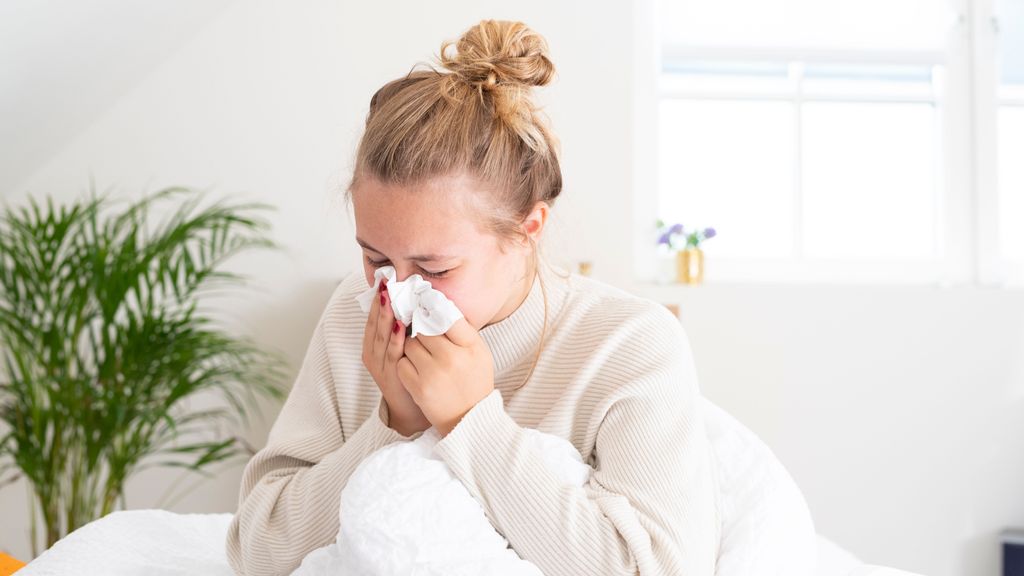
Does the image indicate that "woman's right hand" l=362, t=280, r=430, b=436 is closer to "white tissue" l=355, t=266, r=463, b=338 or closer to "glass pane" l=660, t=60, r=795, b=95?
"white tissue" l=355, t=266, r=463, b=338

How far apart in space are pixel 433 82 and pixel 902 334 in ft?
7.44

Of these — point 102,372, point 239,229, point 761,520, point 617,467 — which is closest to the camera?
point 617,467

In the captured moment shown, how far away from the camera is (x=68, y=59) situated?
2.60 metres

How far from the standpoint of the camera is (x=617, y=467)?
1.15m

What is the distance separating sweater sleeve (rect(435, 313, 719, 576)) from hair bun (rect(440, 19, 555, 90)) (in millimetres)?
397

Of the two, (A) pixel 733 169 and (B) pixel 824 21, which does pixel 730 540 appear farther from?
(B) pixel 824 21

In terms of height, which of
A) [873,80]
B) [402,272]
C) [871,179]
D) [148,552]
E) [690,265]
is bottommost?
[148,552]

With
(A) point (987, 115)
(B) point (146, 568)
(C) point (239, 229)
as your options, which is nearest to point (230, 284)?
(C) point (239, 229)

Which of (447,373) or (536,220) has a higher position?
(536,220)

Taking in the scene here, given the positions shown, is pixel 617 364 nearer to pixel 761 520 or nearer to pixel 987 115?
pixel 761 520

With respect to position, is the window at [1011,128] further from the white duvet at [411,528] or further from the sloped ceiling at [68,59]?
the white duvet at [411,528]

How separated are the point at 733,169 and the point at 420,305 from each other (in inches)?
89.6

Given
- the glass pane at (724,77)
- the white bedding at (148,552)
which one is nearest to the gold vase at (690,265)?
the glass pane at (724,77)

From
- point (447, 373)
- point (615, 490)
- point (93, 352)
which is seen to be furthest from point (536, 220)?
point (93, 352)
